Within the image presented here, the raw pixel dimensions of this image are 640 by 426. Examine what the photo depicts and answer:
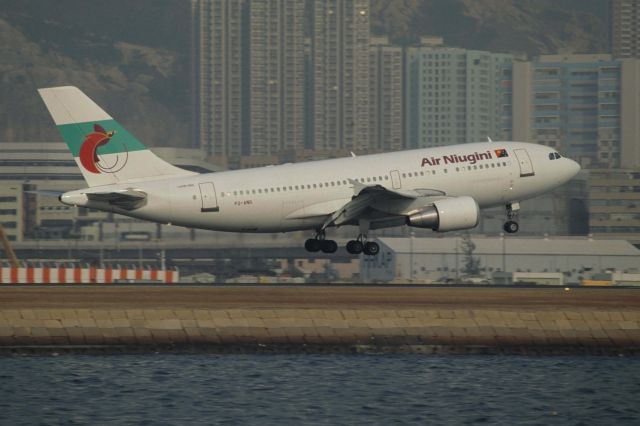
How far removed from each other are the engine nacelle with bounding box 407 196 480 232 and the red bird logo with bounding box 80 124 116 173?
1483cm

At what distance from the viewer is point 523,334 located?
5172 cm

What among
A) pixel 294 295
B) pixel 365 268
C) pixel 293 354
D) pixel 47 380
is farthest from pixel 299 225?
pixel 365 268

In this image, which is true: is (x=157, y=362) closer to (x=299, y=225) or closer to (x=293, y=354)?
(x=293, y=354)

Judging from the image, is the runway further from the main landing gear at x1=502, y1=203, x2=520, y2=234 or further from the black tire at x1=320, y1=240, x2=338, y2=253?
the main landing gear at x1=502, y1=203, x2=520, y2=234

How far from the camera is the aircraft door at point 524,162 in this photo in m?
68.7

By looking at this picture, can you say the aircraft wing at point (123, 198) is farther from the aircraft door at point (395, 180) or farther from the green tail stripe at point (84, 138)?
the aircraft door at point (395, 180)

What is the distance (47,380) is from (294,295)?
13.1 metres

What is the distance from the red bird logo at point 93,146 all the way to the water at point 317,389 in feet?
52.5

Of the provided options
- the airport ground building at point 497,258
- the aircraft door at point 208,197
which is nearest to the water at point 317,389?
the aircraft door at point 208,197

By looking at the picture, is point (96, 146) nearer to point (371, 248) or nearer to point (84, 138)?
point (84, 138)

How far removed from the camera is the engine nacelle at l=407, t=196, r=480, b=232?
214 feet

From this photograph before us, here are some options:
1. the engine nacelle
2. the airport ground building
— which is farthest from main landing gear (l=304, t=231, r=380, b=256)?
the airport ground building

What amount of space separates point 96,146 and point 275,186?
8486mm

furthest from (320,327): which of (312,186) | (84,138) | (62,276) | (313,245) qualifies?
(62,276)
